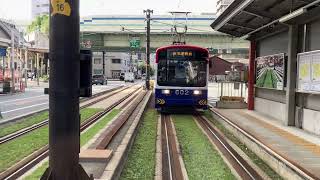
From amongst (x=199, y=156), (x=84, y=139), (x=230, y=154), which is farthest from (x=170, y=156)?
(x=84, y=139)

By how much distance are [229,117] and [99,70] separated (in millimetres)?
101350

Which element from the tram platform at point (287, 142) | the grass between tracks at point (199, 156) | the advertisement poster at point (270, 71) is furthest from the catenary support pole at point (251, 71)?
the grass between tracks at point (199, 156)

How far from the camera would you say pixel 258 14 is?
16469 mm

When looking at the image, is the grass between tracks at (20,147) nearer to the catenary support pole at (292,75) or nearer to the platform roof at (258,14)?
the platform roof at (258,14)

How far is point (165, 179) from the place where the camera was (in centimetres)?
952

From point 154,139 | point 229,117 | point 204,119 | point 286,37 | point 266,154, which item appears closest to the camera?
point 266,154

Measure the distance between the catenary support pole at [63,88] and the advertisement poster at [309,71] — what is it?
10.2m

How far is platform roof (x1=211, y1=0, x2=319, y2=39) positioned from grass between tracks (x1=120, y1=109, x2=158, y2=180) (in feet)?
16.3

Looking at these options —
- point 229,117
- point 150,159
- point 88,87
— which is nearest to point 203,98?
point 229,117

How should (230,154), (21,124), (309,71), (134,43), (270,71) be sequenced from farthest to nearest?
(134,43)
(270,71)
(21,124)
(309,71)
(230,154)

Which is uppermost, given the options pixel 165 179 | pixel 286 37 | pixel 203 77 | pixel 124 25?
pixel 124 25

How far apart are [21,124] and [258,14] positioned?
30.3 feet

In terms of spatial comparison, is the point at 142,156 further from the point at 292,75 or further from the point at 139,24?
the point at 139,24

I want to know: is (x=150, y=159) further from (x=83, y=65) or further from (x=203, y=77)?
(x=203, y=77)
